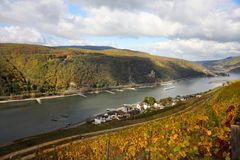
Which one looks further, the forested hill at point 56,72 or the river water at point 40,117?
the forested hill at point 56,72

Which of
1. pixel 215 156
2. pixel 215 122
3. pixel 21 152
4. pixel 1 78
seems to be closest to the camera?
pixel 215 156

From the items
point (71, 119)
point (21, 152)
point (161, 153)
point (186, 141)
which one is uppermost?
point (186, 141)

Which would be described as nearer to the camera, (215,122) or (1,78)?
(215,122)

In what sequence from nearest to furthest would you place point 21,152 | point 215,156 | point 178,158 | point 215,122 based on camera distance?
1. point 215,156
2. point 178,158
3. point 215,122
4. point 21,152

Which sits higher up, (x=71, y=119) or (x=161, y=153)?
(x=161, y=153)

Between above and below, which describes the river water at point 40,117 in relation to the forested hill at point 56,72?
below

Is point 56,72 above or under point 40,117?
above

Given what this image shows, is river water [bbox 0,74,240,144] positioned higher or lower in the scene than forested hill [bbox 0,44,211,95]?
lower

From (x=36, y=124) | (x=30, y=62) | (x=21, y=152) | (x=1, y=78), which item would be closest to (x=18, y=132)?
(x=36, y=124)

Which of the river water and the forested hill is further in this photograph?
the forested hill

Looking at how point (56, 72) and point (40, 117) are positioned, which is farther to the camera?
point (56, 72)

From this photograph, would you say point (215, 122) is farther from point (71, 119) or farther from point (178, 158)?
point (71, 119)
